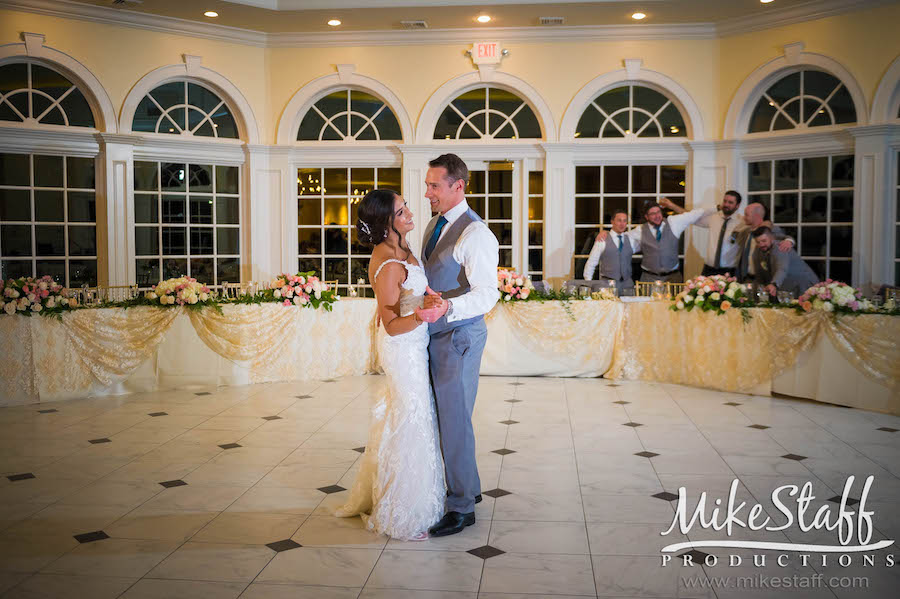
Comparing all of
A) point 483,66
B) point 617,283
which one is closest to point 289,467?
point 617,283

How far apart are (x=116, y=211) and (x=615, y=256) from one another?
5.66m

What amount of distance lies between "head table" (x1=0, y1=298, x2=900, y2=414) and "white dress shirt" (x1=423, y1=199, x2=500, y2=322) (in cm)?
404

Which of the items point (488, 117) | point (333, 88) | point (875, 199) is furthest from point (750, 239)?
point (333, 88)

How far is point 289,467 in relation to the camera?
4.89 m

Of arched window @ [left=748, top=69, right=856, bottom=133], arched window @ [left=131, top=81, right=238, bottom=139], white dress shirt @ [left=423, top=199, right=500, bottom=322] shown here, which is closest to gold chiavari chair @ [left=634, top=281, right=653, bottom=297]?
arched window @ [left=748, top=69, right=856, bottom=133]

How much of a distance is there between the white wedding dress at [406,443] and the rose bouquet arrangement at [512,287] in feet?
13.8

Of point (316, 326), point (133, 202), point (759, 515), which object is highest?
point (133, 202)

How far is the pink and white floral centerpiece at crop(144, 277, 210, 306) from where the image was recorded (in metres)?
7.13

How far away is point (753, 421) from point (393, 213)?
377 cm

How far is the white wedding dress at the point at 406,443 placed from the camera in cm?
361

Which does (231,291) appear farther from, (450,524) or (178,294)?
(450,524)

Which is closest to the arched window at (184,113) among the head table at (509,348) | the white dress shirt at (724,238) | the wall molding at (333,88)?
the wall molding at (333,88)

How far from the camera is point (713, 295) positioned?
23.5 feet

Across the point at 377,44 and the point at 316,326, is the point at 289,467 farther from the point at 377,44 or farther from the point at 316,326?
the point at 377,44
